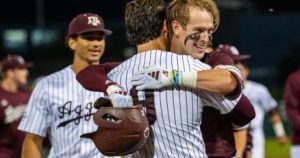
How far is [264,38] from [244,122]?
13642mm

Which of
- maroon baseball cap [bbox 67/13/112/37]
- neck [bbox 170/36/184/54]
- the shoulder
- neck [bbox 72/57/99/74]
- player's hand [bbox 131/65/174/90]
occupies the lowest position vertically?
the shoulder

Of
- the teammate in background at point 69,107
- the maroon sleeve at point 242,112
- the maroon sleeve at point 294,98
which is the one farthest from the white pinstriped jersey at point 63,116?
the maroon sleeve at point 294,98

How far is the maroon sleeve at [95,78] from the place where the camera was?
152 inches

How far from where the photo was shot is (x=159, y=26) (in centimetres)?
374

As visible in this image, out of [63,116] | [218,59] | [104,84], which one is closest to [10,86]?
[63,116]

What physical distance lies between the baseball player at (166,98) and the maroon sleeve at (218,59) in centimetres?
11

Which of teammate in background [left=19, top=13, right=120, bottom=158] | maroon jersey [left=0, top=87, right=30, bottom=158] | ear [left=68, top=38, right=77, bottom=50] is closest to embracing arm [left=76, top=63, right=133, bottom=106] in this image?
teammate in background [left=19, top=13, right=120, bottom=158]

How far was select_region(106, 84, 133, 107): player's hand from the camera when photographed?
3.64 metres

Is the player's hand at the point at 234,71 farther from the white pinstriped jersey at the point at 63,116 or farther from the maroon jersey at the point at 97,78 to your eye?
the white pinstriped jersey at the point at 63,116

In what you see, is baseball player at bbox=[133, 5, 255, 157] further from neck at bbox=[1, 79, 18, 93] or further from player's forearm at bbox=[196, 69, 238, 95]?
neck at bbox=[1, 79, 18, 93]

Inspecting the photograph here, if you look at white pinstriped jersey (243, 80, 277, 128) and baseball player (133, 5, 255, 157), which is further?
white pinstriped jersey (243, 80, 277, 128)

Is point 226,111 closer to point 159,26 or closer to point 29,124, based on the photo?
point 159,26

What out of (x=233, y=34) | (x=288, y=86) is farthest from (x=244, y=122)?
(x=233, y=34)

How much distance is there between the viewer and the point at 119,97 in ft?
12.0
